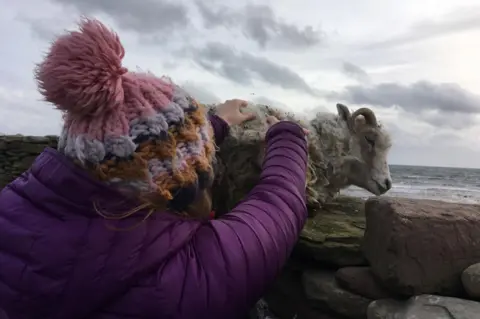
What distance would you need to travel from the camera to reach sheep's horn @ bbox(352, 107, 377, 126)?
258 cm

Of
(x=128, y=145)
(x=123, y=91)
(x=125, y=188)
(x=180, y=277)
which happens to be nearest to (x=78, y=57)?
(x=123, y=91)

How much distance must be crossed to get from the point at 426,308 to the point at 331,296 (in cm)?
45

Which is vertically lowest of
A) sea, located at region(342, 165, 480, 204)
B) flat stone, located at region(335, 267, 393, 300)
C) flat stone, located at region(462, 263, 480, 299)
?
sea, located at region(342, 165, 480, 204)

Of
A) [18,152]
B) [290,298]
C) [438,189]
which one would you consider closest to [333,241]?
[290,298]

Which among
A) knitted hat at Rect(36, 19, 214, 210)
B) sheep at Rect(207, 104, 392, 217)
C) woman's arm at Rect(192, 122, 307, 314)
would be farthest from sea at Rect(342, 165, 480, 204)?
knitted hat at Rect(36, 19, 214, 210)

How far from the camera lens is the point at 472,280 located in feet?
6.00

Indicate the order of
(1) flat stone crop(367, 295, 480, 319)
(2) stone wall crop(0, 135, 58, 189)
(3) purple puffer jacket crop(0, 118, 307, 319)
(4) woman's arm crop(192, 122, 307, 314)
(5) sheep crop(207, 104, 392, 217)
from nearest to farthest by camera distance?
(3) purple puffer jacket crop(0, 118, 307, 319), (4) woman's arm crop(192, 122, 307, 314), (1) flat stone crop(367, 295, 480, 319), (5) sheep crop(207, 104, 392, 217), (2) stone wall crop(0, 135, 58, 189)

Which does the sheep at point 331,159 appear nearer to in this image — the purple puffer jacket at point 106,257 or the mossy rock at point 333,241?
the mossy rock at point 333,241

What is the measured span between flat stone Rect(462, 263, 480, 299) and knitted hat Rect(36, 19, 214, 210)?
106cm

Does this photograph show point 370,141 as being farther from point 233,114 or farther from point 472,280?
point 472,280

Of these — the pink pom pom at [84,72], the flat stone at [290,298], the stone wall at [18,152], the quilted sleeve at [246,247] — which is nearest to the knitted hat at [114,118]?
the pink pom pom at [84,72]

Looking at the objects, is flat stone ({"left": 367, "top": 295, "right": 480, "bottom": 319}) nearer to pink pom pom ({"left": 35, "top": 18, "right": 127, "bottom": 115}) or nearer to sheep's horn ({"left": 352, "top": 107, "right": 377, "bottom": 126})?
sheep's horn ({"left": 352, "top": 107, "right": 377, "bottom": 126})

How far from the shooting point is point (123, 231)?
147 centimetres

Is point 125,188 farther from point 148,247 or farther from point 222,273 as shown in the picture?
point 222,273
